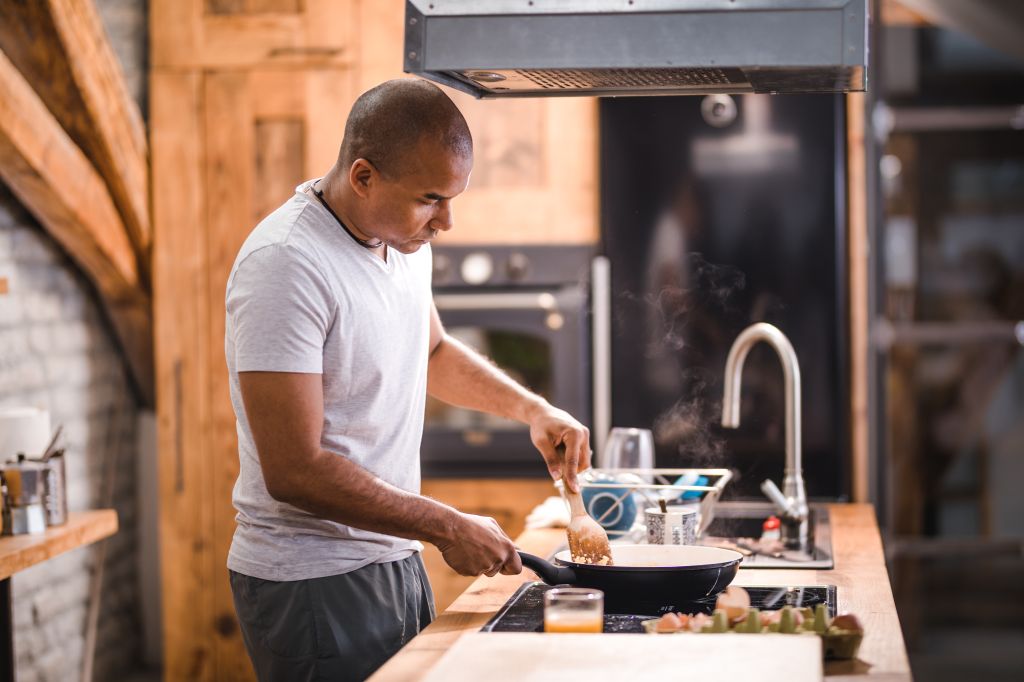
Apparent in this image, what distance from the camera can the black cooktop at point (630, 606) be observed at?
1.70 metres

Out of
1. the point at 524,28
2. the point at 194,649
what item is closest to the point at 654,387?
the point at 194,649

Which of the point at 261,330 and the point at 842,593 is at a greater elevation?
the point at 261,330

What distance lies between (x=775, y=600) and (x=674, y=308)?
1.82 meters

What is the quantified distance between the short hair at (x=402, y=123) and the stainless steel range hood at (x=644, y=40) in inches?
1.6

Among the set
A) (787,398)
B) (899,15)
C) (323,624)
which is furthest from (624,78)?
(899,15)

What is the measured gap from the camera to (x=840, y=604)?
1843 millimetres

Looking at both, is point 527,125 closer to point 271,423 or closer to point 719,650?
point 271,423

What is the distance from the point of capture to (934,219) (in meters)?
4.63

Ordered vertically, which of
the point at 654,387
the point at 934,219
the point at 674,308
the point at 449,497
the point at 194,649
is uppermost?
the point at 934,219

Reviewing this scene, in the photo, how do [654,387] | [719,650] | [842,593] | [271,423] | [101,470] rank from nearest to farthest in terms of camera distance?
[719,650] → [271,423] → [842,593] → [654,387] → [101,470]

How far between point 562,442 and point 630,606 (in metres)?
0.44

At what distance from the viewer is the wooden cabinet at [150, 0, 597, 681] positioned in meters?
3.74

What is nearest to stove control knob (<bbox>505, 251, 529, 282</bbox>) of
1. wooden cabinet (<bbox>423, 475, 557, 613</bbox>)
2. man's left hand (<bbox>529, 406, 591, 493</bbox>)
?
wooden cabinet (<bbox>423, 475, 557, 613</bbox>)

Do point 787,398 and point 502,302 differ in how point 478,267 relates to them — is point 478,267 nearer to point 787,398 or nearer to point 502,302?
point 502,302
